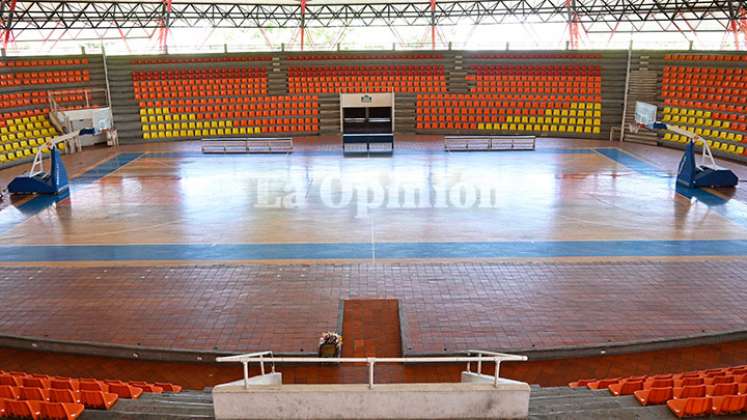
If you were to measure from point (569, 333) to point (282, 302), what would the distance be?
459 cm

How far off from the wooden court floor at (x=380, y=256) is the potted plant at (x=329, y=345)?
459 millimetres

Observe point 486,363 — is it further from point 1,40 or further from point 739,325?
point 1,40

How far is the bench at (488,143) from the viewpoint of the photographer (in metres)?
24.0

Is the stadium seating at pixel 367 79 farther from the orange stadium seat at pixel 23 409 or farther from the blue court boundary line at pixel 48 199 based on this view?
the orange stadium seat at pixel 23 409

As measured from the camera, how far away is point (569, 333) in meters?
8.74

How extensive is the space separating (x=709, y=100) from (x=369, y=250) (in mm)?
19292

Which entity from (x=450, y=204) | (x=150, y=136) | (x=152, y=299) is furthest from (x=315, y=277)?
(x=150, y=136)

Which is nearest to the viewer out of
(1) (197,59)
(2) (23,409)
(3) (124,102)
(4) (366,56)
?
(2) (23,409)

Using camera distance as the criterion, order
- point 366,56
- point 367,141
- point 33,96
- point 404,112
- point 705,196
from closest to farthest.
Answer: point 705,196
point 367,141
point 33,96
point 404,112
point 366,56

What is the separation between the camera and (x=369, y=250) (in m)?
12.5

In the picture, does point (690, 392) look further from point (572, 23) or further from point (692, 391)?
point (572, 23)

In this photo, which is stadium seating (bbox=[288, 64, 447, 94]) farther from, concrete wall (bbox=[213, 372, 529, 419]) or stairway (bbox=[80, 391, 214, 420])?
concrete wall (bbox=[213, 372, 529, 419])

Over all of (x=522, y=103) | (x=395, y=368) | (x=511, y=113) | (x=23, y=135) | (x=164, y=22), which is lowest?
(x=395, y=368)

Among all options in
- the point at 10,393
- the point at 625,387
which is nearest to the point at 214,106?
the point at 10,393
